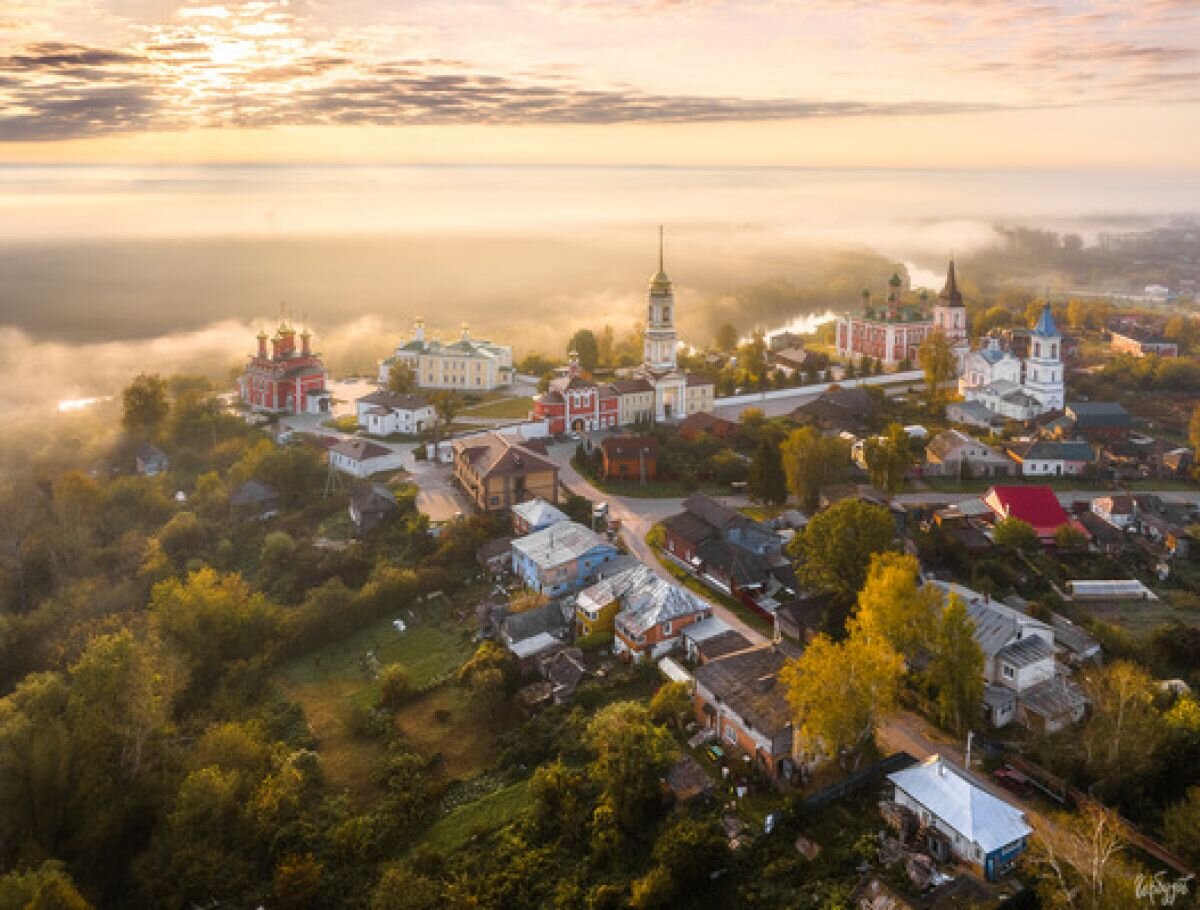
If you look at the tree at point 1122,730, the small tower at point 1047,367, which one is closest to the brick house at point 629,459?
the tree at point 1122,730

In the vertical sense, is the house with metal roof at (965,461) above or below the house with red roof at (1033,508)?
below

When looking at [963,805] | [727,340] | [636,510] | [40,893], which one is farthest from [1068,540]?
[727,340]

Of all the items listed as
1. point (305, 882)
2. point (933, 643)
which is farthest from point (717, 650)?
point (305, 882)

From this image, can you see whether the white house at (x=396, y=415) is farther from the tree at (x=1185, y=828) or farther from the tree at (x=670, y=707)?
the tree at (x=1185, y=828)

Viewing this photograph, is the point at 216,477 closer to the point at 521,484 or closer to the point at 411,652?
the point at 521,484

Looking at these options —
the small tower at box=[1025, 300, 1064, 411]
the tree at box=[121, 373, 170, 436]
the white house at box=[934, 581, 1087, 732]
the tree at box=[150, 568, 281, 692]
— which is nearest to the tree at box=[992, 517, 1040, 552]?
the white house at box=[934, 581, 1087, 732]

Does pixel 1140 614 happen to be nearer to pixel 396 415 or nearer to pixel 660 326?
pixel 660 326
